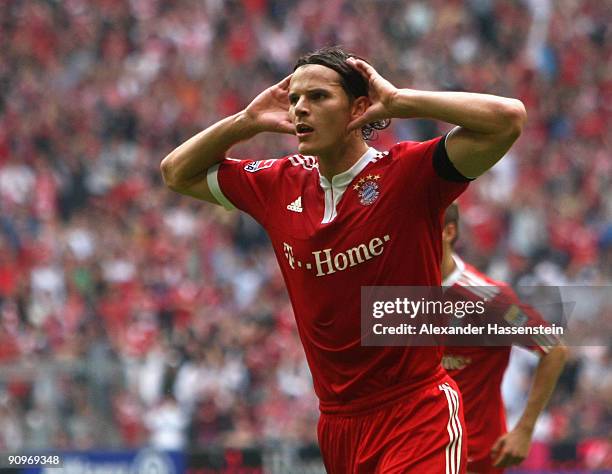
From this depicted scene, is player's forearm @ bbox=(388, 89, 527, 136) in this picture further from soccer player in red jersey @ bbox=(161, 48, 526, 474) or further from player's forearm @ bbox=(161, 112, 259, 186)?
player's forearm @ bbox=(161, 112, 259, 186)

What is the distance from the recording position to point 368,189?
18.5ft

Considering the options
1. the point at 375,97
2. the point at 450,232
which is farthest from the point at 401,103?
the point at 450,232

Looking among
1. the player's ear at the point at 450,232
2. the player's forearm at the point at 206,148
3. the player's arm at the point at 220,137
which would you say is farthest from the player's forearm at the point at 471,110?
the player's ear at the point at 450,232

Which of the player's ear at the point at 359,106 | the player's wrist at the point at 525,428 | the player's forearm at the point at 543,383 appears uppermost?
the player's ear at the point at 359,106

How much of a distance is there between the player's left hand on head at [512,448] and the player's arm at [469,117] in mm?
2063

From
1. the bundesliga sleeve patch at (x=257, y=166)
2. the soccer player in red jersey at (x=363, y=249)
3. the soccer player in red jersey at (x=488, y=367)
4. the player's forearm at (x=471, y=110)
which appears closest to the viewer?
the player's forearm at (x=471, y=110)

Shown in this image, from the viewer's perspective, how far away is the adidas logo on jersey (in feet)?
19.1

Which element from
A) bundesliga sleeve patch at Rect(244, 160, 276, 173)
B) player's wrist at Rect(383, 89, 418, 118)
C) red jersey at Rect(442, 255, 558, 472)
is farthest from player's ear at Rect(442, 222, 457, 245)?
player's wrist at Rect(383, 89, 418, 118)

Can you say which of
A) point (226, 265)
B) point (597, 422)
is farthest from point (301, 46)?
point (597, 422)

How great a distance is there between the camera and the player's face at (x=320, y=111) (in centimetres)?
561

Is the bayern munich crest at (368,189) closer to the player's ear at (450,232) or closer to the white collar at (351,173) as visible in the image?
the white collar at (351,173)

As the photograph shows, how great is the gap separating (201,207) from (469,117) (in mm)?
11647

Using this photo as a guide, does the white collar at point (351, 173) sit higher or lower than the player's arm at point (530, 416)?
higher

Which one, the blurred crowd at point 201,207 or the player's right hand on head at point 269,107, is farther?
the blurred crowd at point 201,207
